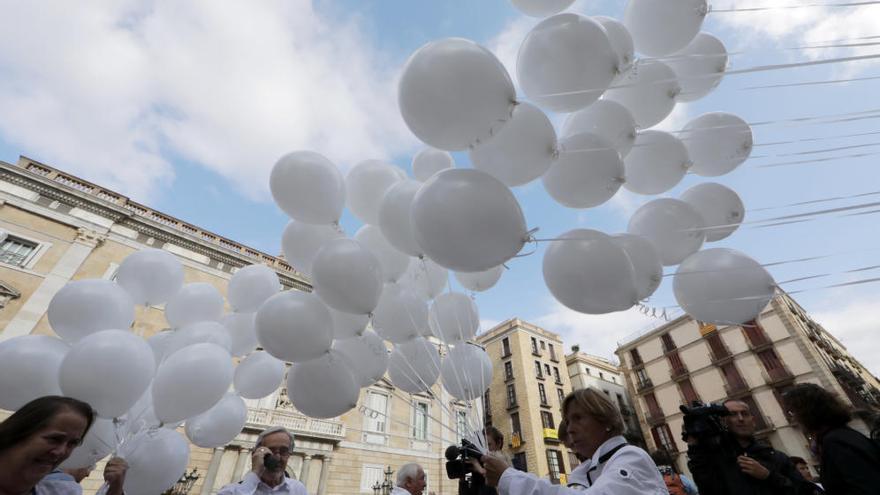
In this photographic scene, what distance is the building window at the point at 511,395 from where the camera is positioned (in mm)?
23419

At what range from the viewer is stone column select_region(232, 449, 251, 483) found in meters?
10.2

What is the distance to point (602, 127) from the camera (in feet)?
7.73

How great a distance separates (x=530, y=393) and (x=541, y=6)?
23918mm

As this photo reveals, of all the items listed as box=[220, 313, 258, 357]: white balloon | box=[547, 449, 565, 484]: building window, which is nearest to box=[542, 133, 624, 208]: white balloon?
box=[220, 313, 258, 357]: white balloon

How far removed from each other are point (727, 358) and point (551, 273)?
79.8 feet

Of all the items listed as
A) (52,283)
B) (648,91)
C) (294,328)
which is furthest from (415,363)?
(52,283)

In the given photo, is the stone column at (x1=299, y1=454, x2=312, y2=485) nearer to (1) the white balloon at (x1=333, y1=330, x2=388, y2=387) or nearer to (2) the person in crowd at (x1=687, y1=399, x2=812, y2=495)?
(1) the white balloon at (x1=333, y1=330, x2=388, y2=387)

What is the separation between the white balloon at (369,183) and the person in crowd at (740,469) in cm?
287

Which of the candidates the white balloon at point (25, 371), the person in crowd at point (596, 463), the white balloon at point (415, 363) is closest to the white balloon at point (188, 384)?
the white balloon at point (25, 371)

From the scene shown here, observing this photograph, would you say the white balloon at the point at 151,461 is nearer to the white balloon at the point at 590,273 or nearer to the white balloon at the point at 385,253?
the white balloon at the point at 385,253

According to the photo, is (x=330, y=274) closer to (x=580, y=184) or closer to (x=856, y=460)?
(x=580, y=184)

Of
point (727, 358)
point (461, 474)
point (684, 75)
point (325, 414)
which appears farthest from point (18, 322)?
point (727, 358)

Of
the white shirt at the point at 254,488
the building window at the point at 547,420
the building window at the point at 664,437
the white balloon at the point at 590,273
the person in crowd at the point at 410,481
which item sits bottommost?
the white shirt at the point at 254,488

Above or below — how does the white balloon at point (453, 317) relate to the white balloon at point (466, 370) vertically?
above
